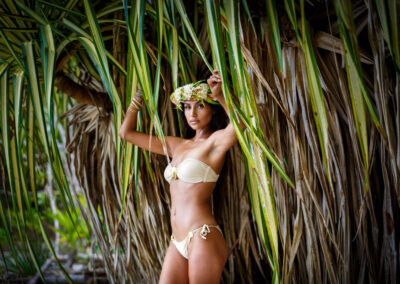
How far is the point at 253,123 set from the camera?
3.04ft

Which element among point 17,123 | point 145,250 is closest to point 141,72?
point 17,123

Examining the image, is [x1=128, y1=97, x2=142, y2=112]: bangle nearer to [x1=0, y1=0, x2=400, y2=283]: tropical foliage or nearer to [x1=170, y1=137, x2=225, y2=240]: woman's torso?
[x1=0, y1=0, x2=400, y2=283]: tropical foliage

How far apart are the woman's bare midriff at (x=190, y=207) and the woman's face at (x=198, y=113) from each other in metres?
0.24

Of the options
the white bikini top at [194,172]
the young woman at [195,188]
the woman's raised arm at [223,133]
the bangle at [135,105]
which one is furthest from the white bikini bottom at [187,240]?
the bangle at [135,105]

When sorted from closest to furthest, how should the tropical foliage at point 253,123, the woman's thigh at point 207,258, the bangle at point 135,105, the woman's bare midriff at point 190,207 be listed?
the tropical foliage at point 253,123, the woman's thigh at point 207,258, the woman's bare midriff at point 190,207, the bangle at point 135,105

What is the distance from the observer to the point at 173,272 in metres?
1.08

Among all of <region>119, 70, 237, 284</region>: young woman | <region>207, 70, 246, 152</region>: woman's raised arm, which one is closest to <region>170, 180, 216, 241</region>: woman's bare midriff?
<region>119, 70, 237, 284</region>: young woman

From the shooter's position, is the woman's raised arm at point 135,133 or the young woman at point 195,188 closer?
the young woman at point 195,188

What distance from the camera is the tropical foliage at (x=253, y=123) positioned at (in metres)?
0.77

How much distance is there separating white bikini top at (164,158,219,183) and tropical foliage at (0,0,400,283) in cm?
12

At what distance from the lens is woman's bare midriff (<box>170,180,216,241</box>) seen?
3.60 feet

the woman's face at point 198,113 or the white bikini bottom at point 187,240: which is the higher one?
the woman's face at point 198,113

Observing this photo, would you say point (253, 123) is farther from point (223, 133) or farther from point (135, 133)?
point (135, 133)

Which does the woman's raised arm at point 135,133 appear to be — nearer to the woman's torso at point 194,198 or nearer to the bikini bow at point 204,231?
the woman's torso at point 194,198
